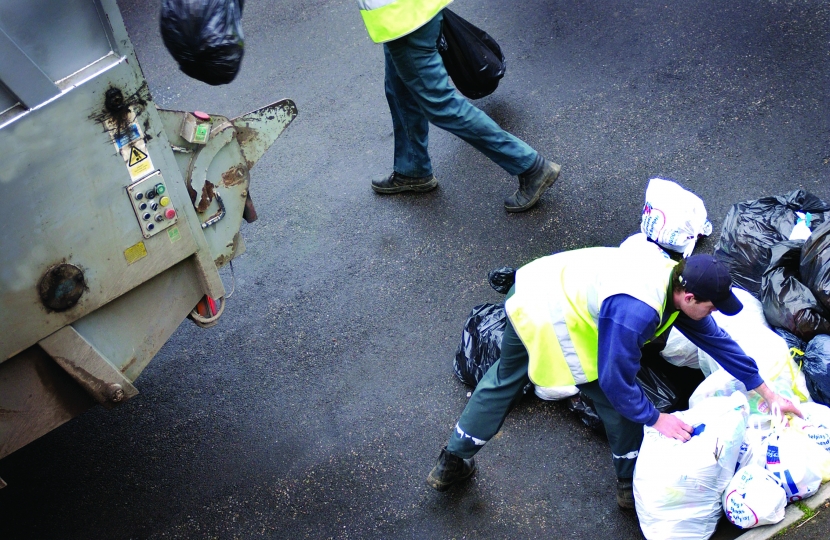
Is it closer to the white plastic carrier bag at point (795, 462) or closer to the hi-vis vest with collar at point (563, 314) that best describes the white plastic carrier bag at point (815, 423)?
the white plastic carrier bag at point (795, 462)

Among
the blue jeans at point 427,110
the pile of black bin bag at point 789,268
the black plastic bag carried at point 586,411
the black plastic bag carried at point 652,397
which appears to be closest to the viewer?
the pile of black bin bag at point 789,268

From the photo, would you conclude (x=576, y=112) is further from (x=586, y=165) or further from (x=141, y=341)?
(x=141, y=341)

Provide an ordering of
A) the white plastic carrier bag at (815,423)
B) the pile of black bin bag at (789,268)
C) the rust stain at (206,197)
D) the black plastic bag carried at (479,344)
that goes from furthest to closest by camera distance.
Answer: the black plastic bag carried at (479,344), the pile of black bin bag at (789,268), the rust stain at (206,197), the white plastic carrier bag at (815,423)

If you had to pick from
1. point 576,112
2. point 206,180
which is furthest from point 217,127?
point 576,112

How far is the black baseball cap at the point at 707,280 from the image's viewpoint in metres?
2.31

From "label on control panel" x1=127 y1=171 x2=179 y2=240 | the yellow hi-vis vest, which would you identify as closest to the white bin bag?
"label on control panel" x1=127 y1=171 x2=179 y2=240

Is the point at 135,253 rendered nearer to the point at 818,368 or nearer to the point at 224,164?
the point at 224,164

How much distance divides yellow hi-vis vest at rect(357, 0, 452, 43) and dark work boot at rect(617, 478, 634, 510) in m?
2.28

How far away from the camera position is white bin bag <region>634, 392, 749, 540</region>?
269 centimetres

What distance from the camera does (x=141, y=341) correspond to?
286 centimetres

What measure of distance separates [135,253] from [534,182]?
2.29 metres

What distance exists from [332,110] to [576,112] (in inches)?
63.1

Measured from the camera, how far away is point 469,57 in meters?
4.68

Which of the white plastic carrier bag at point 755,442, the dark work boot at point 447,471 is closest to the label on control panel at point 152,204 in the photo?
the dark work boot at point 447,471
